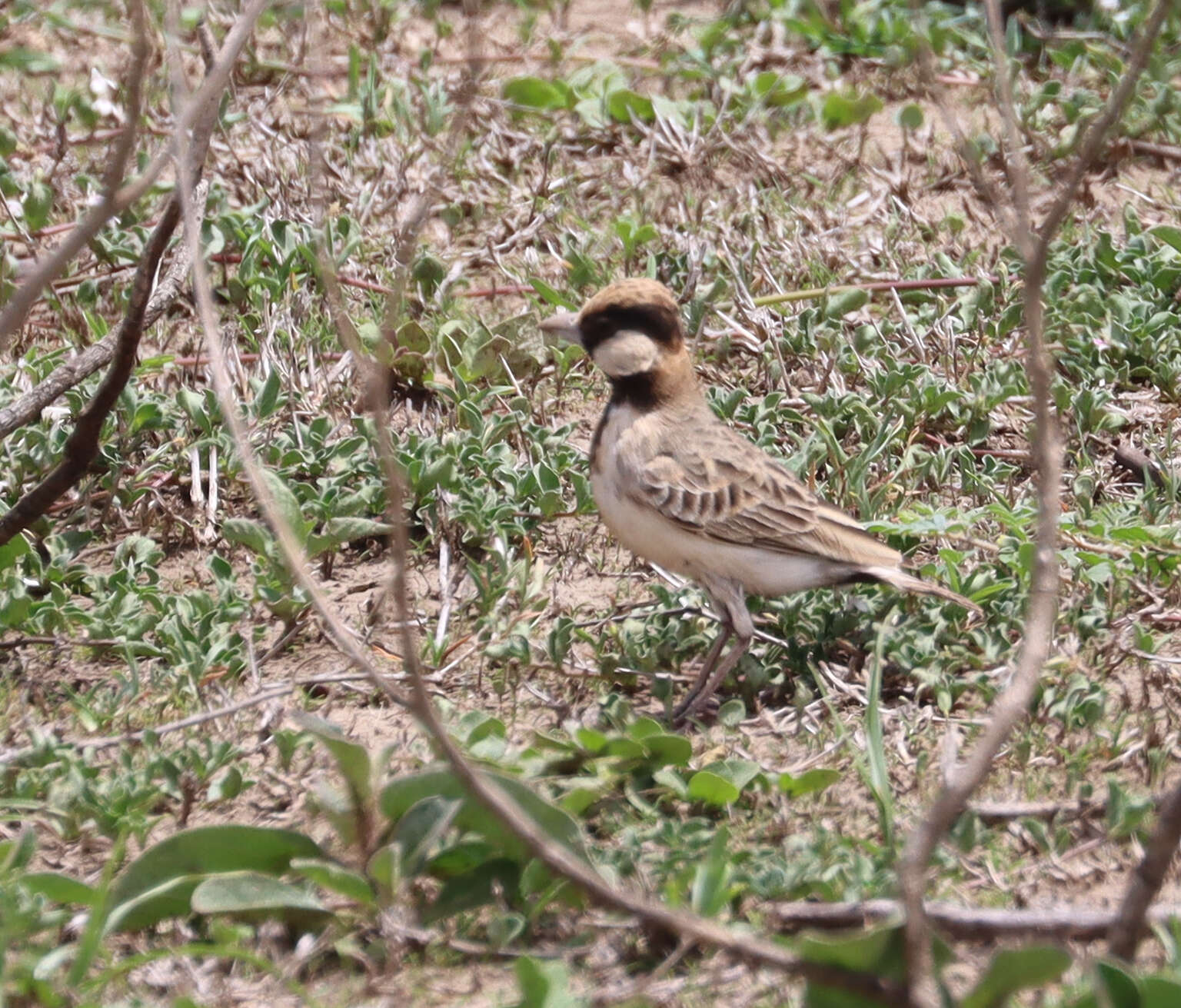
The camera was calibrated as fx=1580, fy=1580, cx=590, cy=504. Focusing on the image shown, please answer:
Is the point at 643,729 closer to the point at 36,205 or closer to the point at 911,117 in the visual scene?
the point at 36,205

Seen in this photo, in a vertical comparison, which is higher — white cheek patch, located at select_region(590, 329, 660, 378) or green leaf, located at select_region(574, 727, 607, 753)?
white cheek patch, located at select_region(590, 329, 660, 378)

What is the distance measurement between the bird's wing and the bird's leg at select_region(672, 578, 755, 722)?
0.16 m

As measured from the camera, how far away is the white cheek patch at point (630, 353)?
16.8 ft

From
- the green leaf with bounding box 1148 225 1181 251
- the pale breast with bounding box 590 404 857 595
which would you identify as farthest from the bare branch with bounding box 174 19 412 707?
the green leaf with bounding box 1148 225 1181 251

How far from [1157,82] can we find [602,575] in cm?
428

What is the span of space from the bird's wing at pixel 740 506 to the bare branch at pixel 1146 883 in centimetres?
178

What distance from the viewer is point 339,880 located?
143 inches

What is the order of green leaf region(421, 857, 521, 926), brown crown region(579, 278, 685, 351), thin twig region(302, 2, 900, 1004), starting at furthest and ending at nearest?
brown crown region(579, 278, 685, 351) < green leaf region(421, 857, 521, 926) < thin twig region(302, 2, 900, 1004)

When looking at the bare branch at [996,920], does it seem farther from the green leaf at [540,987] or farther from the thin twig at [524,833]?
the green leaf at [540,987]

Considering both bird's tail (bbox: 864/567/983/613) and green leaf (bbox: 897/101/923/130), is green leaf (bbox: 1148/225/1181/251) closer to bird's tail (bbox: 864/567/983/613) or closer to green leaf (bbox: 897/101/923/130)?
green leaf (bbox: 897/101/923/130)

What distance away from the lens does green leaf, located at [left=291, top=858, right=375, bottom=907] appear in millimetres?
3623

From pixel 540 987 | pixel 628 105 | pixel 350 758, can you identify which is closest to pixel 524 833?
pixel 540 987

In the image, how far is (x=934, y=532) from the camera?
16.3 feet

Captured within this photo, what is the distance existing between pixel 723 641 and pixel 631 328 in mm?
1048
